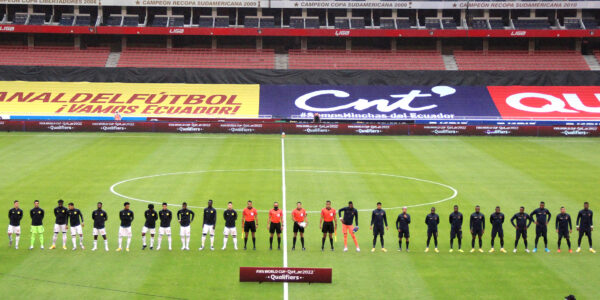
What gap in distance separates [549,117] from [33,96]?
4472cm

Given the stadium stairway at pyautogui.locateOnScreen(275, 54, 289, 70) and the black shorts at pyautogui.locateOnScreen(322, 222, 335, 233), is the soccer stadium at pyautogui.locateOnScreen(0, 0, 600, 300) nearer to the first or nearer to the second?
the black shorts at pyautogui.locateOnScreen(322, 222, 335, 233)

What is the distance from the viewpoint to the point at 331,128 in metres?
55.1

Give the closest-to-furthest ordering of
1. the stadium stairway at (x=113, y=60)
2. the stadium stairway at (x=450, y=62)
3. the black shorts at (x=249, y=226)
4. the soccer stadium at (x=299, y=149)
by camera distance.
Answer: the soccer stadium at (x=299, y=149) → the black shorts at (x=249, y=226) → the stadium stairway at (x=113, y=60) → the stadium stairway at (x=450, y=62)

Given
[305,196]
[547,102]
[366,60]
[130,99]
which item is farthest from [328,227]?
[366,60]

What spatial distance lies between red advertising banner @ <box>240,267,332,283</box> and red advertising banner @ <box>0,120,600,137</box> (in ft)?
117

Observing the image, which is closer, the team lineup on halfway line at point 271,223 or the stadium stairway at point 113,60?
the team lineup on halfway line at point 271,223

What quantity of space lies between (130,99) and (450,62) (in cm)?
3162

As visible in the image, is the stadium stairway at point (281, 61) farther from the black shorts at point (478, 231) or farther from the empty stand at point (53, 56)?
the black shorts at point (478, 231)

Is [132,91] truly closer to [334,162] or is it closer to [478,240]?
[334,162]

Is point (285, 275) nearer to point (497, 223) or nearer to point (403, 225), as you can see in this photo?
point (403, 225)

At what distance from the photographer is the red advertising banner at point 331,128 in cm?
5450

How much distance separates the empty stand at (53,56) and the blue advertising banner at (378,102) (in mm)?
18159

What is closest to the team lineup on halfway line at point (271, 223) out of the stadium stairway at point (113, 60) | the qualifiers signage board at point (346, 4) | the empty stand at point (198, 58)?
the empty stand at point (198, 58)

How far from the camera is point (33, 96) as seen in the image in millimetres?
61781
